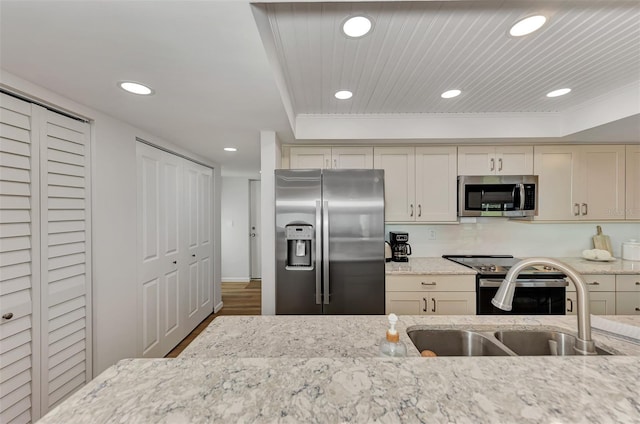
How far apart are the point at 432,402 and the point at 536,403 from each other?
193 millimetres

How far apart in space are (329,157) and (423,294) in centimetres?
160

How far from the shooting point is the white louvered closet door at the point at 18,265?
132cm

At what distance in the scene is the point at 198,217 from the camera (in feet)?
10.7

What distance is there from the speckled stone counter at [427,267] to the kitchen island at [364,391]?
180 cm

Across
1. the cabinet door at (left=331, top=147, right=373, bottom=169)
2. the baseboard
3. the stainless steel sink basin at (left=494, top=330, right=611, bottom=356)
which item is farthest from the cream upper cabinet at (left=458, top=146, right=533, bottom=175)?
the baseboard

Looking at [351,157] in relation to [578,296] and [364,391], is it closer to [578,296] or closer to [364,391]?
[578,296]

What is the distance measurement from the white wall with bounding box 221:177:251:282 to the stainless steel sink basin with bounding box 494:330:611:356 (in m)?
4.64

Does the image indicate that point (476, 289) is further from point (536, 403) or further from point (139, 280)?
point (139, 280)

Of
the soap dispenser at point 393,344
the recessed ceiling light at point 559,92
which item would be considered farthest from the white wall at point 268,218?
the recessed ceiling light at point 559,92

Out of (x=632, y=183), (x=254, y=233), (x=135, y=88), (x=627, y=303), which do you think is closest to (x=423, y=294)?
(x=627, y=303)

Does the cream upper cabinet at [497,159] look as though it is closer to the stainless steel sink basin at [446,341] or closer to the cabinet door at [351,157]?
A: the cabinet door at [351,157]

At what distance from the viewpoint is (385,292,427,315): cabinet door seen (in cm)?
240

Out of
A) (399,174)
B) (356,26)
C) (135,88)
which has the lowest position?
(399,174)

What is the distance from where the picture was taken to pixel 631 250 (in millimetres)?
2787
